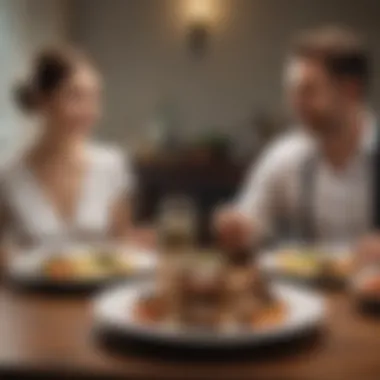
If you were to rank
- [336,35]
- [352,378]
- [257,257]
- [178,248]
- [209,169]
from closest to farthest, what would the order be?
[352,378] → [178,248] → [257,257] → [336,35] → [209,169]

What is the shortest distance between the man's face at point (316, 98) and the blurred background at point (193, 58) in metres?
1.44

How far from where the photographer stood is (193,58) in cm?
365

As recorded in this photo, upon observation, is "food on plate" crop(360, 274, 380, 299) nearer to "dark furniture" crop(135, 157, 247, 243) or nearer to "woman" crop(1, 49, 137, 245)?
"woman" crop(1, 49, 137, 245)

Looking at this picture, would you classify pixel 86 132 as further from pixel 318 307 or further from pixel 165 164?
Result: pixel 165 164

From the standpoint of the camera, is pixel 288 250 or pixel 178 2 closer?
pixel 288 250

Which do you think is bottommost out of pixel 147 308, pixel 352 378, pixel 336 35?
pixel 352 378

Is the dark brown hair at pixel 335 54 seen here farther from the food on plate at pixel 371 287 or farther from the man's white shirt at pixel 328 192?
the food on plate at pixel 371 287

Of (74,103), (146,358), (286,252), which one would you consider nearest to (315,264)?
(286,252)

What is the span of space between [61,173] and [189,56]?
1.66 m

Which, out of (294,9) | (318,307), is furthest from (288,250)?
(294,9)

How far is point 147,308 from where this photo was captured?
1219 mm

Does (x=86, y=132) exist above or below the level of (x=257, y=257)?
above

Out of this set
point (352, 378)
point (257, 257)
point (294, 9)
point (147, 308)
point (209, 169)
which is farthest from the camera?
point (294, 9)

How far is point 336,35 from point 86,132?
57cm
